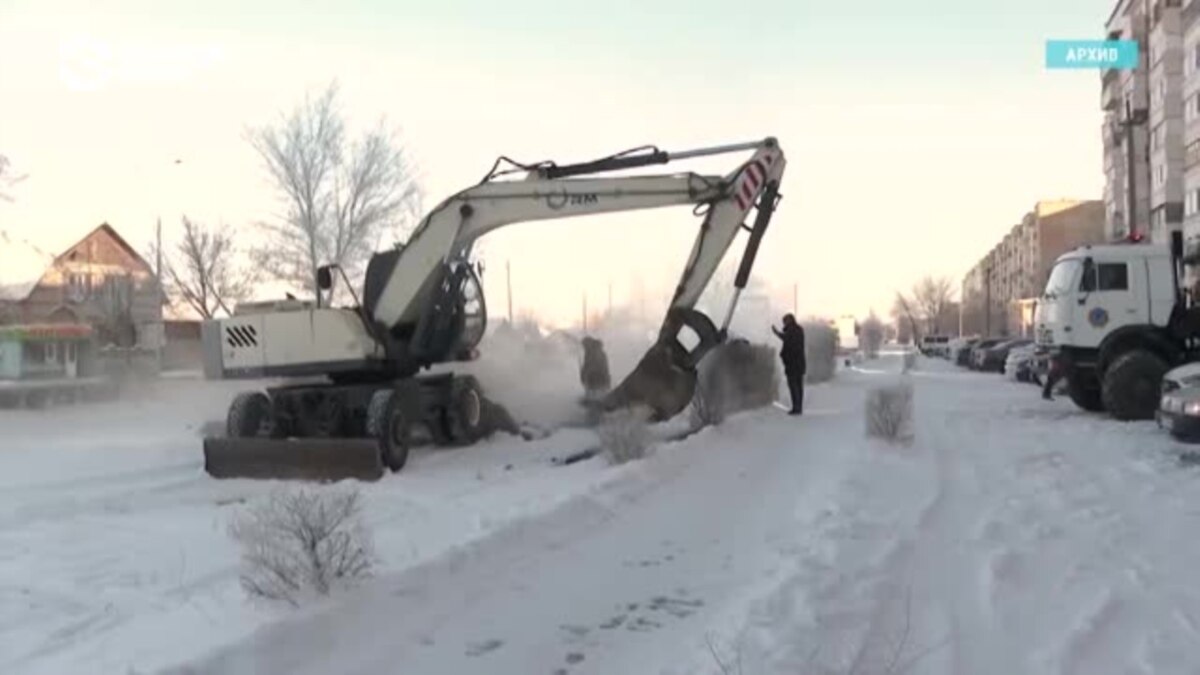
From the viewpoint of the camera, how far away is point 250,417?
1553 cm

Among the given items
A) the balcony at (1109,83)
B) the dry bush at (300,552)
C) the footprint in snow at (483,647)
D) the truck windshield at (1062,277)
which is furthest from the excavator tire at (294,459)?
the balcony at (1109,83)

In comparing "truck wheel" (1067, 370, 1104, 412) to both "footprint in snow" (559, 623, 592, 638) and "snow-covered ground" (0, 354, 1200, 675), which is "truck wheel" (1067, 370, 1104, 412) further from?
"footprint in snow" (559, 623, 592, 638)

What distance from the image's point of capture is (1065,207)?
138m

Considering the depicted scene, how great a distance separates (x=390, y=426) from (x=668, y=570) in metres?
7.10

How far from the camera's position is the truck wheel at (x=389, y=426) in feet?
46.3

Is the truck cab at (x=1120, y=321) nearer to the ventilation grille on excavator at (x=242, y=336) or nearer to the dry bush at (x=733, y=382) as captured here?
the dry bush at (x=733, y=382)

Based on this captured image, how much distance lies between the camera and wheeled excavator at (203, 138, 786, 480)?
15.4m

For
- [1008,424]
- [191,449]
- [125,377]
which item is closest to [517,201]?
[191,449]

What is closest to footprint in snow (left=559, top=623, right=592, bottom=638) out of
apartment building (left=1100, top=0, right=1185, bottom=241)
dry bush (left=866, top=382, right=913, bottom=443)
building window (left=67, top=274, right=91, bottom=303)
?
dry bush (left=866, top=382, right=913, bottom=443)

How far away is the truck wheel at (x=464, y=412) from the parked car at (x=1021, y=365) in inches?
870

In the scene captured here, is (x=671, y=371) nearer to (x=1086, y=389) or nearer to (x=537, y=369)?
(x=537, y=369)

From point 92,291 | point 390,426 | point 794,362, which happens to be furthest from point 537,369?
point 92,291

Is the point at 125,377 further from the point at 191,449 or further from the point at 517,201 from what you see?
the point at 517,201

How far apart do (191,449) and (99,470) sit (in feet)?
8.07
